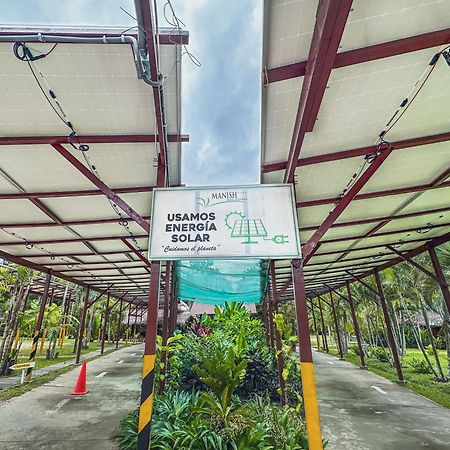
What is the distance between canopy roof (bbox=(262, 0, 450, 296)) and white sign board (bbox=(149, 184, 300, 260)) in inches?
16.4

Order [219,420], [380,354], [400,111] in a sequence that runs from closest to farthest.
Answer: [400,111] < [219,420] < [380,354]

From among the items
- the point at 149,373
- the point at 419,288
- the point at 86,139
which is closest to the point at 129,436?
the point at 149,373

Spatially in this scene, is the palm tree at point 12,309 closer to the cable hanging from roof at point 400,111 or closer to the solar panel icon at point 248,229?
the solar panel icon at point 248,229

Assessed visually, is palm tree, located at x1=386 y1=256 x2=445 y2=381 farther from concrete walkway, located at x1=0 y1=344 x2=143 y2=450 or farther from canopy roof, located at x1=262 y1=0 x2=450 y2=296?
concrete walkway, located at x1=0 y1=344 x2=143 y2=450

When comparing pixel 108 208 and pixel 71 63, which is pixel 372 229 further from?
pixel 71 63

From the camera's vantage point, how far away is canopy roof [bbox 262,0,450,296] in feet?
6.06

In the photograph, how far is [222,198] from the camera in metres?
3.12

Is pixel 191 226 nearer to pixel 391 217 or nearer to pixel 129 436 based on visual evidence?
pixel 129 436

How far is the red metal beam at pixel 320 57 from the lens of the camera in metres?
1.54

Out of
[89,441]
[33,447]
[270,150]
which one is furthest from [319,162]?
[33,447]

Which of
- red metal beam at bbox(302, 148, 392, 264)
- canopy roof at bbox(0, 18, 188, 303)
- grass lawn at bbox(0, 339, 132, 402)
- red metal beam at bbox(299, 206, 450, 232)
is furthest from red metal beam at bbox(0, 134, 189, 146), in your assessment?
grass lawn at bbox(0, 339, 132, 402)

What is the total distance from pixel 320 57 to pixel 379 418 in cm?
619

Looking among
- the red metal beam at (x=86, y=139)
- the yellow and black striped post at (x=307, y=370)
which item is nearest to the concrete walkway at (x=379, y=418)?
the yellow and black striped post at (x=307, y=370)

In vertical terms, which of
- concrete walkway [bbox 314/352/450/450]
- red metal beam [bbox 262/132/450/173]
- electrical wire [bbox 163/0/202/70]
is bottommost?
concrete walkway [bbox 314/352/450/450]
